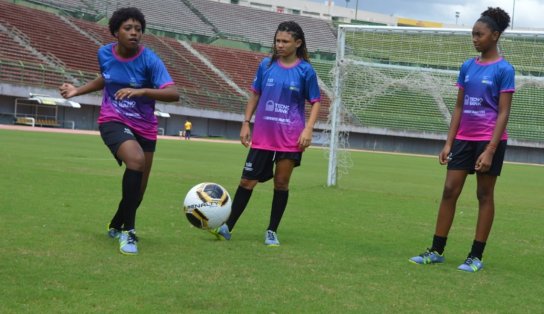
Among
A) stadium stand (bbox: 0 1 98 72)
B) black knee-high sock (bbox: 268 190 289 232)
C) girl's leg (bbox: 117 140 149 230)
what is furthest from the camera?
stadium stand (bbox: 0 1 98 72)

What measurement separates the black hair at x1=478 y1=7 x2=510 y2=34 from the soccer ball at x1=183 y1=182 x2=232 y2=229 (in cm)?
285

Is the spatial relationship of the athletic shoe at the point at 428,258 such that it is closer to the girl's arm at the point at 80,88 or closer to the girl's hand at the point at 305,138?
the girl's hand at the point at 305,138

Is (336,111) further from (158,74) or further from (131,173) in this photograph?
(131,173)

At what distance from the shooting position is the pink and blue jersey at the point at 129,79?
689cm

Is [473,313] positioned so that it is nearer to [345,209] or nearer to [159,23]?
[345,209]

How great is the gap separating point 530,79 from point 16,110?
3461 cm

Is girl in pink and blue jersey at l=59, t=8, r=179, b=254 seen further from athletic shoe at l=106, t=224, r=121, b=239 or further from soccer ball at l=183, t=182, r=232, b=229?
soccer ball at l=183, t=182, r=232, b=229

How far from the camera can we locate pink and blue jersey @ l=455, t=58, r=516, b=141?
6.62 meters

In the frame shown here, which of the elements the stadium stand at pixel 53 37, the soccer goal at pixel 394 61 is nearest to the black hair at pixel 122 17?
the soccer goal at pixel 394 61

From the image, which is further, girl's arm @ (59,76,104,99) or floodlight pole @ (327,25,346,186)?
floodlight pole @ (327,25,346,186)

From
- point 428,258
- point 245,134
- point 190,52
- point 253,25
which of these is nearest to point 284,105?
point 245,134

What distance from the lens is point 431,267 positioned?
21.8 feet

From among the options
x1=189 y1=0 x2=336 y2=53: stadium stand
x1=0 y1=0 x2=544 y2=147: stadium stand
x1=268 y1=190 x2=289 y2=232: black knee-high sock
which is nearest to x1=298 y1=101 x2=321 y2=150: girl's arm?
x1=268 y1=190 x2=289 y2=232: black knee-high sock

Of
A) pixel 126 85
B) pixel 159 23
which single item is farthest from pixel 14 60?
pixel 126 85
